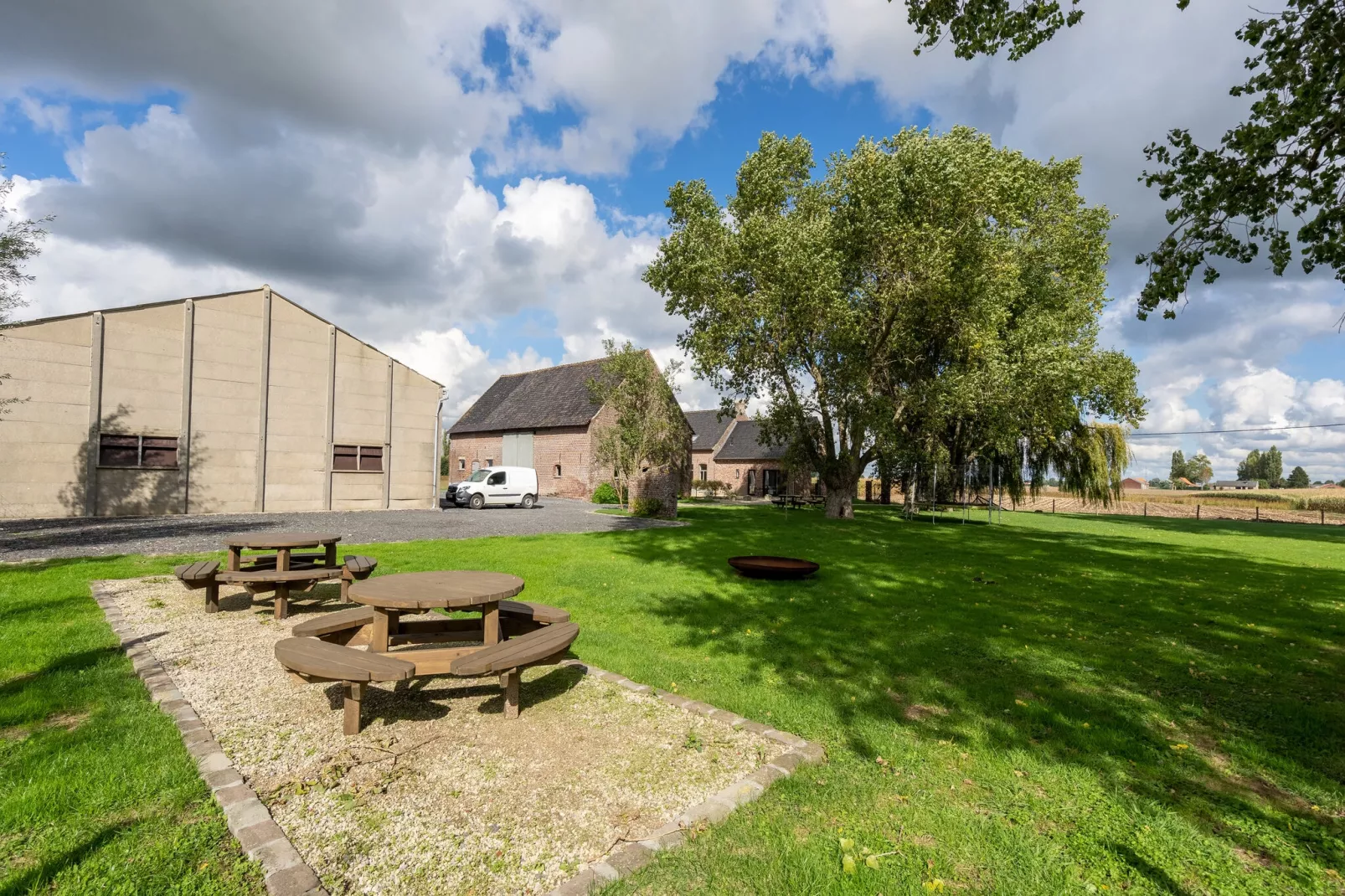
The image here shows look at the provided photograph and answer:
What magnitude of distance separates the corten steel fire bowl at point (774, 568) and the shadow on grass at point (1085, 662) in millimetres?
197

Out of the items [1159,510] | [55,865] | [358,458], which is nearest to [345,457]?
[358,458]

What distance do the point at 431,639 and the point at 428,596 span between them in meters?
0.96

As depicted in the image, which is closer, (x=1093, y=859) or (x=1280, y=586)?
(x=1093, y=859)

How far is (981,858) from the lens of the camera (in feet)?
10.2

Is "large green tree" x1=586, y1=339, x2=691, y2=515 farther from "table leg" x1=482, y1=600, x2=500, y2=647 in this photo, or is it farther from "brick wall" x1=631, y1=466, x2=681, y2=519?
"table leg" x1=482, y1=600, x2=500, y2=647

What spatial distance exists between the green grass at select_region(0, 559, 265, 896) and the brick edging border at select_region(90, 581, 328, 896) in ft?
0.17

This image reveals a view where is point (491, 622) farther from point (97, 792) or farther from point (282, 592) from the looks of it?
point (282, 592)

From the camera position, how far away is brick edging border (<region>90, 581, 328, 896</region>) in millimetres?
2760

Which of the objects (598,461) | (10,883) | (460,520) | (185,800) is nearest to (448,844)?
(185,800)

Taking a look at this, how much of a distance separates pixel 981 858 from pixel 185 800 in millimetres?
4244

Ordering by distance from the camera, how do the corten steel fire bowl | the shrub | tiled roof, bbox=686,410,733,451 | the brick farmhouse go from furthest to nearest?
tiled roof, bbox=686,410,733,451 < the brick farmhouse < the shrub < the corten steel fire bowl

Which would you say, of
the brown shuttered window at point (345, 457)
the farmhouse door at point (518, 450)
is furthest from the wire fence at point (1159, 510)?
the brown shuttered window at point (345, 457)

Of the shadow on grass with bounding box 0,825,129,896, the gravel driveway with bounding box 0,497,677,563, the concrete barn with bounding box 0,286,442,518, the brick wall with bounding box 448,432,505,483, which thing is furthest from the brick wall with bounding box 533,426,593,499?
the shadow on grass with bounding box 0,825,129,896

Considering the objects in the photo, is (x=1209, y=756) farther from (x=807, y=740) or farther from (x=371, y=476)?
(x=371, y=476)
